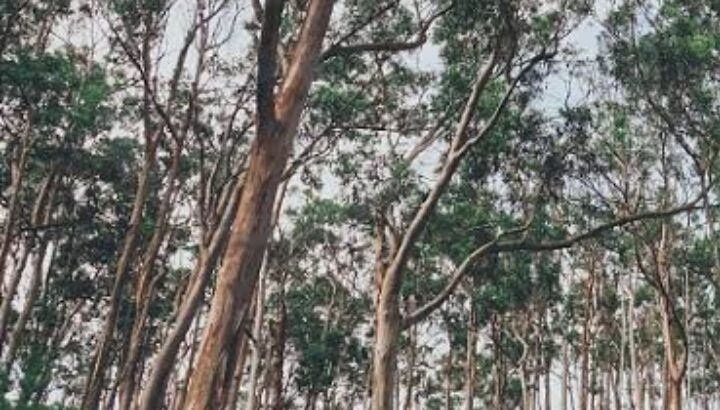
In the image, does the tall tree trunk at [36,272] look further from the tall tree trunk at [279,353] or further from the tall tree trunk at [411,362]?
the tall tree trunk at [411,362]

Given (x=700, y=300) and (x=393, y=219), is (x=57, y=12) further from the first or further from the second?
(x=700, y=300)

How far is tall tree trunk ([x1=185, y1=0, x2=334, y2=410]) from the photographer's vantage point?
21.9ft

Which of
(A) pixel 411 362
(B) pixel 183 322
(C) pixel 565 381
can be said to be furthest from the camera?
(A) pixel 411 362

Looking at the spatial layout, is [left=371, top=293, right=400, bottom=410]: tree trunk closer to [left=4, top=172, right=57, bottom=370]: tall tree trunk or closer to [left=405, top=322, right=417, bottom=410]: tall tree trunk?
[left=4, top=172, right=57, bottom=370]: tall tree trunk

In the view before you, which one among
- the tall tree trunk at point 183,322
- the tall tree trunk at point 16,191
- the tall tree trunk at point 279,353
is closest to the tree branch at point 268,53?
the tall tree trunk at point 183,322

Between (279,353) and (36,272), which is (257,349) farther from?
(36,272)

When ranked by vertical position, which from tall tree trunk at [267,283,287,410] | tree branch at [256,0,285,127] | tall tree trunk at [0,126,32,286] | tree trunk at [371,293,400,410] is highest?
tall tree trunk at [0,126,32,286]

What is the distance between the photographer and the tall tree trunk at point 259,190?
6.67 metres

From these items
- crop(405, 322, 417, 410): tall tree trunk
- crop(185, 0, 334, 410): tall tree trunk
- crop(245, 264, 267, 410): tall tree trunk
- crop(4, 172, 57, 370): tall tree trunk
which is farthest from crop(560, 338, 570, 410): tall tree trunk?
crop(185, 0, 334, 410): tall tree trunk

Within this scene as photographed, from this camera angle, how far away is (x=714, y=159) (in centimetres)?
1820

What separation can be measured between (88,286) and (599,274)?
17.4 metres

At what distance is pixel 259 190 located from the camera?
23.5 feet

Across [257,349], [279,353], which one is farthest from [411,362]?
[257,349]

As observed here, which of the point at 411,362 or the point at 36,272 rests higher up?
the point at 411,362
